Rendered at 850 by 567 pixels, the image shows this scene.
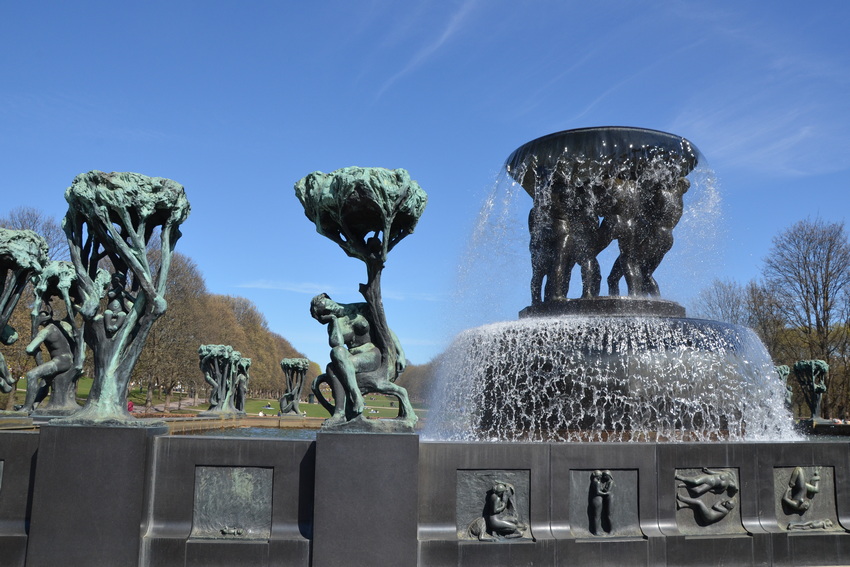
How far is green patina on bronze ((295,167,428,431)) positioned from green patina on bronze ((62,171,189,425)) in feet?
4.19

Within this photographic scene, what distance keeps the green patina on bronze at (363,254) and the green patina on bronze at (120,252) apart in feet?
4.19

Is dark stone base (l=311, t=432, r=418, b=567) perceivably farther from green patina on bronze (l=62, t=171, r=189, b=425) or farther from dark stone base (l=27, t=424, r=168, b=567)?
green patina on bronze (l=62, t=171, r=189, b=425)

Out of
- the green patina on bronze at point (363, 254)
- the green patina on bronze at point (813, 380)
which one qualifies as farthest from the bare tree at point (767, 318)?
the green patina on bronze at point (363, 254)

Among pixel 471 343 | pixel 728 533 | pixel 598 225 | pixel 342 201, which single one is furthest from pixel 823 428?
pixel 342 201

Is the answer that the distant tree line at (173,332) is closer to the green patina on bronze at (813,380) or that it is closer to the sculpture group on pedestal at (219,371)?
the sculpture group on pedestal at (219,371)

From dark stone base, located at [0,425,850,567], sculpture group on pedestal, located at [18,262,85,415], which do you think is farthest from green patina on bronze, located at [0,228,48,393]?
dark stone base, located at [0,425,850,567]

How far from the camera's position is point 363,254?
235 inches

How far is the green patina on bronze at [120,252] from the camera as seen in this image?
567 cm

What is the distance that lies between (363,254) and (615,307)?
201 inches

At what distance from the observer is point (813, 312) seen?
123 feet

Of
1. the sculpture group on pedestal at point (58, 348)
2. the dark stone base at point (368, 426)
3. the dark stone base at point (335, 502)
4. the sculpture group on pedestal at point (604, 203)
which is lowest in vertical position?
the dark stone base at point (335, 502)

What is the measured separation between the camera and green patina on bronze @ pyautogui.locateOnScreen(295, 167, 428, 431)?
18.4 feet

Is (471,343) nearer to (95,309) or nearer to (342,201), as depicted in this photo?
(342,201)

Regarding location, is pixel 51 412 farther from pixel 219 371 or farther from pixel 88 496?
pixel 219 371
